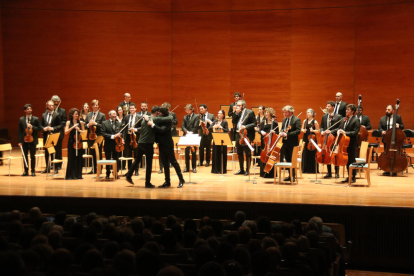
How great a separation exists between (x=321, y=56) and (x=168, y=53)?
14.2 feet

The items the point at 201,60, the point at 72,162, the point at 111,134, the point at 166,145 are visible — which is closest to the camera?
the point at 166,145

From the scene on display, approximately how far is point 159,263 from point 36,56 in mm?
11295

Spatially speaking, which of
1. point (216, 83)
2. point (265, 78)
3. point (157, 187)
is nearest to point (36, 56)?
point (216, 83)

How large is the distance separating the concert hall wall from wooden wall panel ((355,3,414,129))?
64 cm

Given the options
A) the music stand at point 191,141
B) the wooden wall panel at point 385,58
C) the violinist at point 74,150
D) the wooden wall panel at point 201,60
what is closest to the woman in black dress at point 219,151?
the music stand at point 191,141

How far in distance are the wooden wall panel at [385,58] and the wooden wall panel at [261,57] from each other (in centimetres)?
196

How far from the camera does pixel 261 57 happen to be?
12.8 meters

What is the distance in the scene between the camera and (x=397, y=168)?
28.2 ft

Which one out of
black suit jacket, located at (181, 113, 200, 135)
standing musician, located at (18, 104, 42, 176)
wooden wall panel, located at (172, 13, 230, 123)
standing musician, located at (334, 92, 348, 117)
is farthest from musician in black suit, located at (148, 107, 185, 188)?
wooden wall panel, located at (172, 13, 230, 123)

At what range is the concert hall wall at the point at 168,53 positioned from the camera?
41.2 feet

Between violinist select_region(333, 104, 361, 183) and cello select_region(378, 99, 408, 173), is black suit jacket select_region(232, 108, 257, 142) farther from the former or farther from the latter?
cello select_region(378, 99, 408, 173)

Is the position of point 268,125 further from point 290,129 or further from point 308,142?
point 308,142

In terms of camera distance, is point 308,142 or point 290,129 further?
point 308,142

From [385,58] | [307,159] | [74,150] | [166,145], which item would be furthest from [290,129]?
[385,58]
